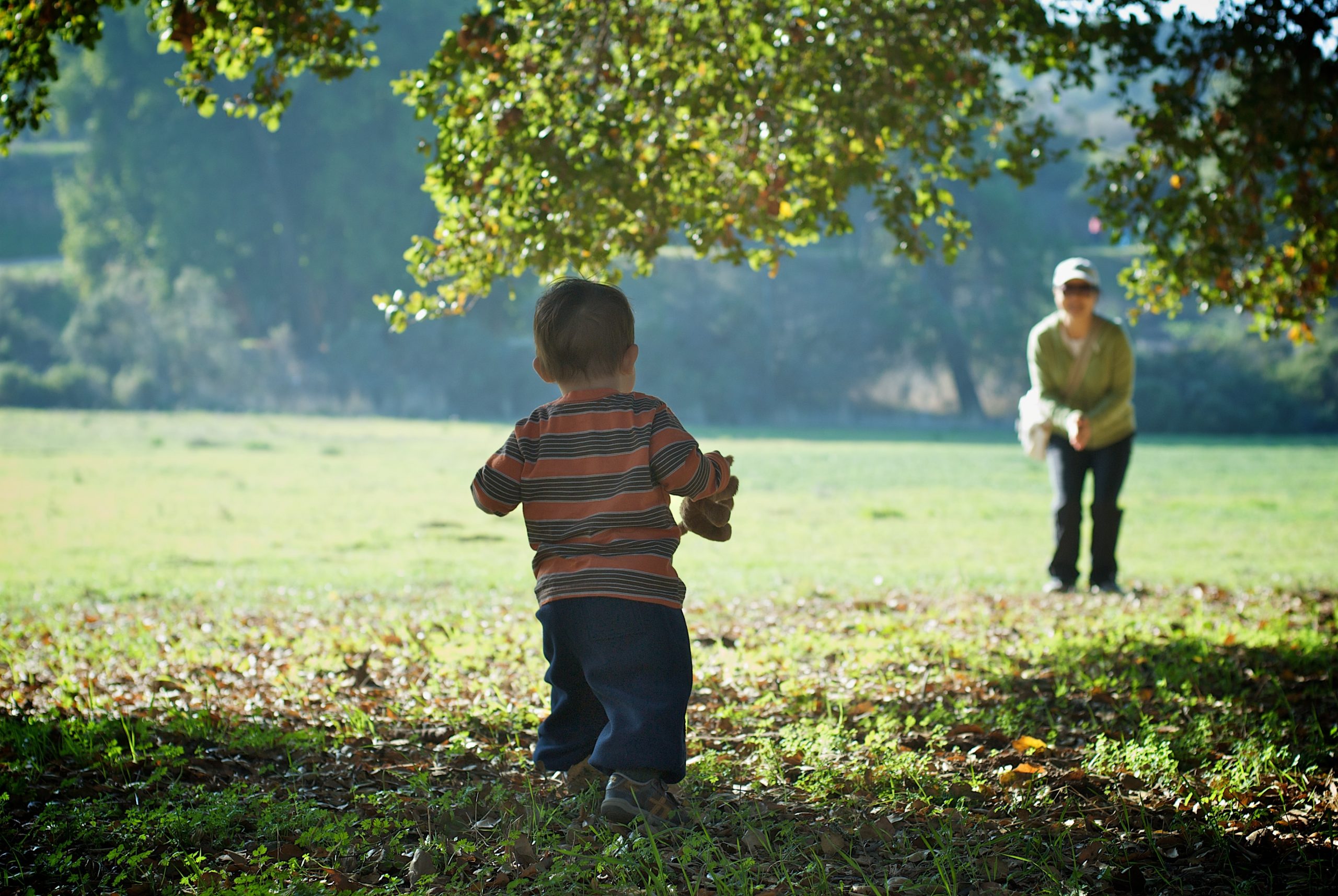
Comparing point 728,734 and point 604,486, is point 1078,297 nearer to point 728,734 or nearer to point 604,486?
point 728,734

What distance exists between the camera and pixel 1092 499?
305 inches

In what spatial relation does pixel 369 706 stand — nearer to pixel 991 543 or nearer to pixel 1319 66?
pixel 1319 66

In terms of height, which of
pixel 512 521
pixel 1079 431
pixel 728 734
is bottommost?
pixel 512 521

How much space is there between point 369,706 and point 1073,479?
512 centimetres

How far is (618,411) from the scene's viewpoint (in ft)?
10.9

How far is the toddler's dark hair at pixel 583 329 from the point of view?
338 centimetres

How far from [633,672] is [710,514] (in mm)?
525

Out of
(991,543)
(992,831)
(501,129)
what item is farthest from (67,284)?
(992,831)

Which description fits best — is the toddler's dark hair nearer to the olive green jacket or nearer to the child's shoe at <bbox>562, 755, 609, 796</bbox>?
the child's shoe at <bbox>562, 755, 609, 796</bbox>

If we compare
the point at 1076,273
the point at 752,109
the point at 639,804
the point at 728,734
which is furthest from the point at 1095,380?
the point at 639,804

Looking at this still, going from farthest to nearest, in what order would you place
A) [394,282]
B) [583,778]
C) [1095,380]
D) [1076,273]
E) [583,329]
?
[394,282]
[1095,380]
[1076,273]
[583,778]
[583,329]

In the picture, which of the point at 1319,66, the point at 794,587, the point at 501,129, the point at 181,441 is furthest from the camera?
the point at 181,441

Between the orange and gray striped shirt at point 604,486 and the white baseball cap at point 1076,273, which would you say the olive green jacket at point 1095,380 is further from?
the orange and gray striped shirt at point 604,486

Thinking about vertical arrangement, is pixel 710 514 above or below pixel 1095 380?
below
